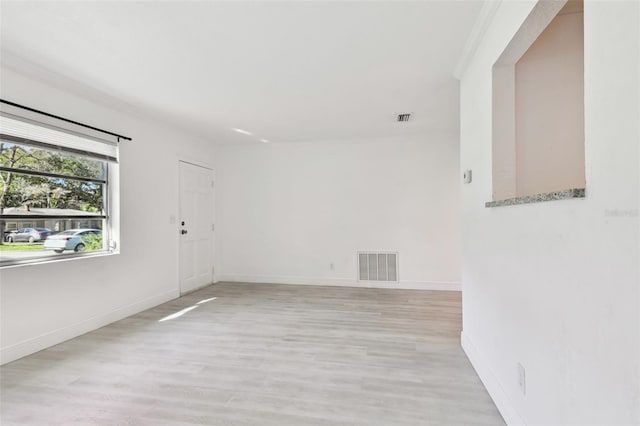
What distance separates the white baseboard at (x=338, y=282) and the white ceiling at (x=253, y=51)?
8.56 feet

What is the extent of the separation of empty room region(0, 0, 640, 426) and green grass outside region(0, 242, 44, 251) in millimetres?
19

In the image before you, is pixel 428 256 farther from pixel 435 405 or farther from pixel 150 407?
pixel 150 407

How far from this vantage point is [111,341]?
2787 millimetres

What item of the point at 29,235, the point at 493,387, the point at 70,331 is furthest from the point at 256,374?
the point at 29,235

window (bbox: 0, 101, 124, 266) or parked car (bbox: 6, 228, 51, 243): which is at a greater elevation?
window (bbox: 0, 101, 124, 266)

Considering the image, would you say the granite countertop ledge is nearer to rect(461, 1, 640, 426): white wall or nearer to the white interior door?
rect(461, 1, 640, 426): white wall

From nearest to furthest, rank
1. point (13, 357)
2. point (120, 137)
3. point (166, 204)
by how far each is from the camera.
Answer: point (13, 357) → point (120, 137) → point (166, 204)

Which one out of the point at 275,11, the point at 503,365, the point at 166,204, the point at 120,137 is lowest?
the point at 503,365

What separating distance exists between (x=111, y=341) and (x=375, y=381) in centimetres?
245

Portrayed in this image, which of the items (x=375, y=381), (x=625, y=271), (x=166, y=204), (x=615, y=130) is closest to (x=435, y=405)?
(x=375, y=381)

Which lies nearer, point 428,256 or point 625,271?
point 625,271

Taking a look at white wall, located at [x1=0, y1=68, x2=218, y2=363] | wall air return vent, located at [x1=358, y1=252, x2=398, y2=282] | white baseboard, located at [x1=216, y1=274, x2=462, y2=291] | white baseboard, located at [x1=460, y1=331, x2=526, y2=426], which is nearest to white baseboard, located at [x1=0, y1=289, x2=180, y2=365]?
white wall, located at [x1=0, y1=68, x2=218, y2=363]

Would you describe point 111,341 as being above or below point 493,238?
below

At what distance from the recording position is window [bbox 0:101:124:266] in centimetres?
247
